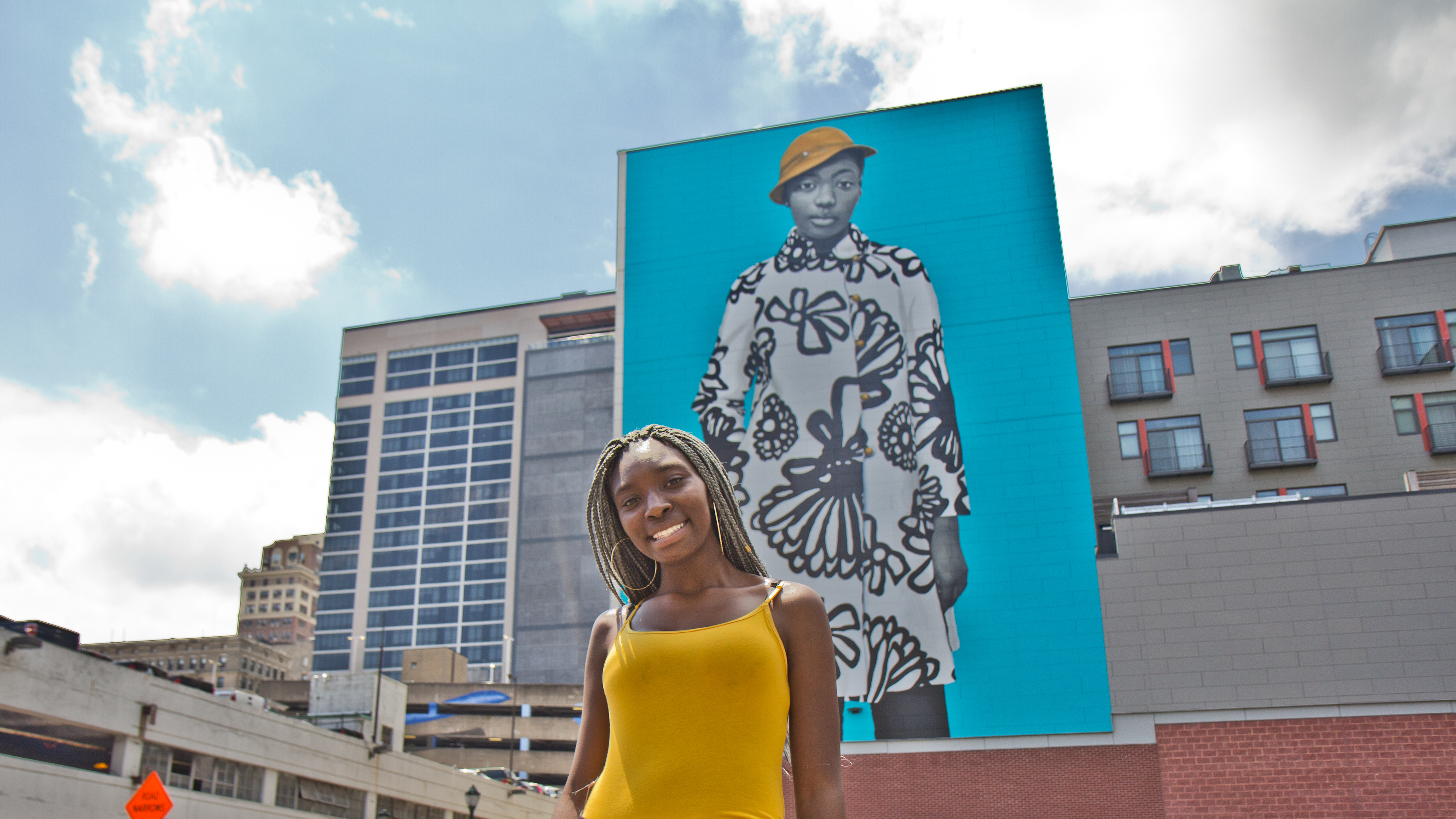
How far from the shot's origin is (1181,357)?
36312 millimetres

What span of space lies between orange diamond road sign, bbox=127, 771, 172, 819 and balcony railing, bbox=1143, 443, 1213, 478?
3019 centimetres

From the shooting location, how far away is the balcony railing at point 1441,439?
3384 centimetres

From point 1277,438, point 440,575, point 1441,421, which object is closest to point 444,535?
point 440,575

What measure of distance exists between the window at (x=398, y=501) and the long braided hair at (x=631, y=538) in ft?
345

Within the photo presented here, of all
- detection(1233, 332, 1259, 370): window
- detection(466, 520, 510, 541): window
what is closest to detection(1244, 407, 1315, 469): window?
detection(1233, 332, 1259, 370): window

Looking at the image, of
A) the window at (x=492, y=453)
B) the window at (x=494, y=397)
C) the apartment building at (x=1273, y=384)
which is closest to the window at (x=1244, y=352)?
the apartment building at (x=1273, y=384)

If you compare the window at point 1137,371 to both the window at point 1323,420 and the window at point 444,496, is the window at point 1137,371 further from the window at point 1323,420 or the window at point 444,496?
the window at point 444,496

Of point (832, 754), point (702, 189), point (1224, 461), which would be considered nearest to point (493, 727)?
point (702, 189)

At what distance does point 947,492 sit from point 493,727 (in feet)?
165

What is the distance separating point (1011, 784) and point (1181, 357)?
16329mm

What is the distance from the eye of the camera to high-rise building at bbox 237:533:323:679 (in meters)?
146

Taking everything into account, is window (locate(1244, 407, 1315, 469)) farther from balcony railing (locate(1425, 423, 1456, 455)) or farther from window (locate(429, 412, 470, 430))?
window (locate(429, 412, 470, 430))

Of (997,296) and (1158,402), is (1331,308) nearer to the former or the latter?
(1158,402)

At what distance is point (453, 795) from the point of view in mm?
42344
